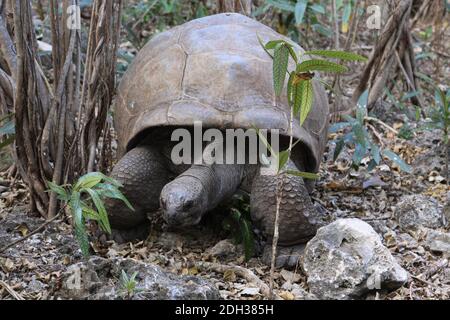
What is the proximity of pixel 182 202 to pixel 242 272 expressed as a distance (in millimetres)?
433

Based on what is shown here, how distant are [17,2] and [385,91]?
123 inches

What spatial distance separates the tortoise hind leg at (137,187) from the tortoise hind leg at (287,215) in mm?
521

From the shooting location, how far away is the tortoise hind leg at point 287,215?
144 inches

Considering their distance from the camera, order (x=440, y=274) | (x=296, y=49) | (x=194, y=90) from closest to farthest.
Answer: (x=440, y=274), (x=194, y=90), (x=296, y=49)

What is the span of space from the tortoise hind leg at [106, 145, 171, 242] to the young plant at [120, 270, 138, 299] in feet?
3.21

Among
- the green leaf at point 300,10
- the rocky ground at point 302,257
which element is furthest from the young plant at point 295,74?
the green leaf at point 300,10

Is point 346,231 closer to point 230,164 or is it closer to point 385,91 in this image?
point 230,164

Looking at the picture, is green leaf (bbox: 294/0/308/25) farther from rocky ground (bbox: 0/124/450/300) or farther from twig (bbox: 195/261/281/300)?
twig (bbox: 195/261/281/300)

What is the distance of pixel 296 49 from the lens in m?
4.06

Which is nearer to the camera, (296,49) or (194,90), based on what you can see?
(194,90)

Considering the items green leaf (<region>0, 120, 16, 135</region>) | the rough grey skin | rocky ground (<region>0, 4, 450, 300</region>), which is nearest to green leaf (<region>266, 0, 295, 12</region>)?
rocky ground (<region>0, 4, 450, 300</region>)

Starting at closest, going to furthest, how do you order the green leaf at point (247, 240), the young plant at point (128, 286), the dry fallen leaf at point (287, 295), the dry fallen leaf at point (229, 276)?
the young plant at point (128, 286) < the dry fallen leaf at point (287, 295) < the dry fallen leaf at point (229, 276) < the green leaf at point (247, 240)

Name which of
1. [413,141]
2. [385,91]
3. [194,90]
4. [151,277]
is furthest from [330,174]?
[151,277]

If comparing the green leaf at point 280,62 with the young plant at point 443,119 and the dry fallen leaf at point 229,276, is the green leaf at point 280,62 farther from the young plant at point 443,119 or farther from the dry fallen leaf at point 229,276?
the young plant at point 443,119
